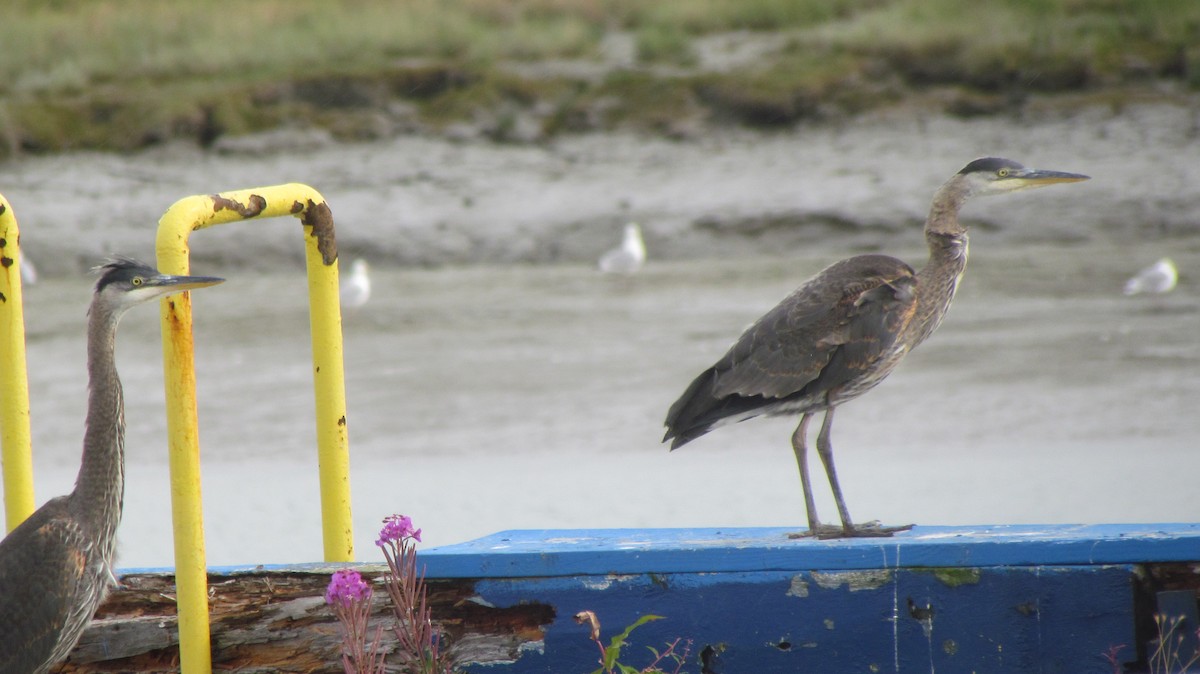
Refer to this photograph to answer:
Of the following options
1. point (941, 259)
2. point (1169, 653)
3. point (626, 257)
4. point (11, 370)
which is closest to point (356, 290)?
point (626, 257)

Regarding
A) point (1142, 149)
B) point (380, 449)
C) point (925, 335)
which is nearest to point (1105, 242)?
point (1142, 149)

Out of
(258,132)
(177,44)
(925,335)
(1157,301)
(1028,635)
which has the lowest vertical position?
(1028,635)

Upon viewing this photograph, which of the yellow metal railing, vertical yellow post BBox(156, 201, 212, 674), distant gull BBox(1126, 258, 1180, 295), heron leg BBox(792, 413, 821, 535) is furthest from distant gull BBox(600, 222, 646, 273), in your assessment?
vertical yellow post BBox(156, 201, 212, 674)

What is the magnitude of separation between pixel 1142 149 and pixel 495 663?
12229 millimetres

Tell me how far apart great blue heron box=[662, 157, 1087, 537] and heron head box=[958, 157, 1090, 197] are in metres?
0.31

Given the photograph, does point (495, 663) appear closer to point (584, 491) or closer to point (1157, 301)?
point (584, 491)

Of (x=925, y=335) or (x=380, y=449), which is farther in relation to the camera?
A: (x=380, y=449)

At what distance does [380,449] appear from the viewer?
8797mm

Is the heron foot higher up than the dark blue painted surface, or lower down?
higher up

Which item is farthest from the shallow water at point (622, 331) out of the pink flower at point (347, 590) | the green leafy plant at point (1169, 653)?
the pink flower at point (347, 590)

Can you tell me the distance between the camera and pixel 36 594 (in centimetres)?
361

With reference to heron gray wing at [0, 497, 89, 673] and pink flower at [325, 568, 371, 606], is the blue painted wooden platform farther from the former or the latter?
heron gray wing at [0, 497, 89, 673]

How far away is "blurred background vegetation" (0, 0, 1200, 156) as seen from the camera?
16047mm

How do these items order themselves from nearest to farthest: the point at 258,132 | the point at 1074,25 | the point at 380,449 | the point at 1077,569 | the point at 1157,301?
the point at 1077,569 < the point at 380,449 < the point at 1157,301 < the point at 258,132 < the point at 1074,25
